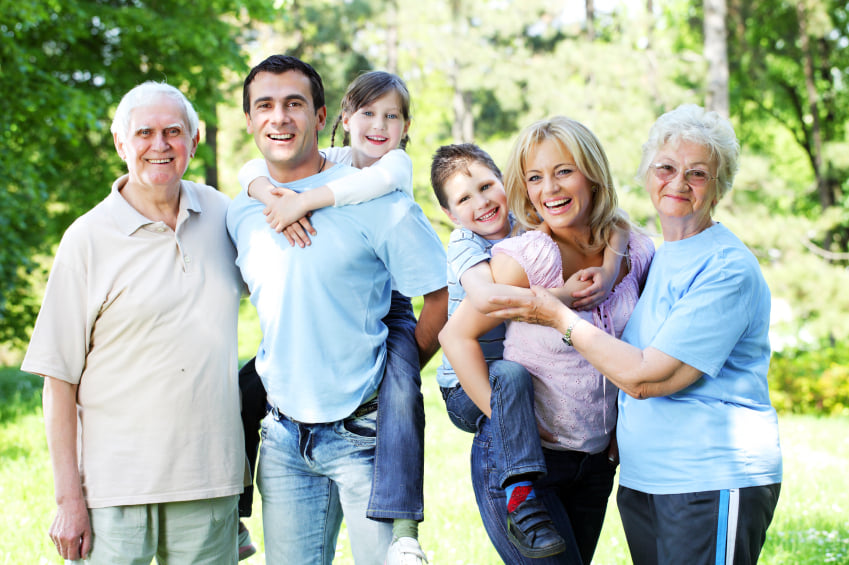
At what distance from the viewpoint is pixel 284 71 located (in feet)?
9.77

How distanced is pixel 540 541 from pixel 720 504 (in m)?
0.58

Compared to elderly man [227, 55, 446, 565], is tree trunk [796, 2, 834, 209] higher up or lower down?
higher up

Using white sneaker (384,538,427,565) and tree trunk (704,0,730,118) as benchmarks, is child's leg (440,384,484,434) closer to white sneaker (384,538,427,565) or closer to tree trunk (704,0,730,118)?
white sneaker (384,538,427,565)

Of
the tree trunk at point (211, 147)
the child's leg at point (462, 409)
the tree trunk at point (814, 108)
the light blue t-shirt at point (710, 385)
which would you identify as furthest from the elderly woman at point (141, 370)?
the tree trunk at point (814, 108)

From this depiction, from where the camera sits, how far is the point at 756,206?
16969 millimetres

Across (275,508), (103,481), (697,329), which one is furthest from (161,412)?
(697,329)

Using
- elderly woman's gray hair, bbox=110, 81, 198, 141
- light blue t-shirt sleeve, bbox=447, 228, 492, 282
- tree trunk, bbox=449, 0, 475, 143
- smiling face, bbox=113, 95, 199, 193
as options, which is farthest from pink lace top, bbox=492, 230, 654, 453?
tree trunk, bbox=449, 0, 475, 143

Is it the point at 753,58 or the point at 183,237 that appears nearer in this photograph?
the point at 183,237

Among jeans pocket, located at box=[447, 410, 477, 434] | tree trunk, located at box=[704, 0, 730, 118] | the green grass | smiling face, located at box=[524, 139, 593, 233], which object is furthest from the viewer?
tree trunk, located at box=[704, 0, 730, 118]

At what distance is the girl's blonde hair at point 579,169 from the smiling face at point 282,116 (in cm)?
80

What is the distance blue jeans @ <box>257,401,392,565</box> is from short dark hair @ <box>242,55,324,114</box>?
1241 millimetres

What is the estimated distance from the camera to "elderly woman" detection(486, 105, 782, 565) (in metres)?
2.41

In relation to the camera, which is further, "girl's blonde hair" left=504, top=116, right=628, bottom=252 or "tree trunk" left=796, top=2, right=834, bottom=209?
"tree trunk" left=796, top=2, right=834, bottom=209

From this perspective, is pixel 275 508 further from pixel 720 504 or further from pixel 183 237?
pixel 720 504
